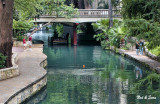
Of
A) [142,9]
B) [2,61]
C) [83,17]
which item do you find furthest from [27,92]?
[83,17]

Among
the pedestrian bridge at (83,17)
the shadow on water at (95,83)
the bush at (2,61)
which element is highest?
the pedestrian bridge at (83,17)

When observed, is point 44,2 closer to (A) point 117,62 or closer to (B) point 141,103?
(A) point 117,62

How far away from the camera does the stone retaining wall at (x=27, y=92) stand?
11.9 metres

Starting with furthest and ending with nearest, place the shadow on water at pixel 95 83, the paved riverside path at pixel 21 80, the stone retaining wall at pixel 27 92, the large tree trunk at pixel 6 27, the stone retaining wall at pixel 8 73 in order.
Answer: the large tree trunk at pixel 6 27 < the stone retaining wall at pixel 8 73 < the shadow on water at pixel 95 83 < the paved riverside path at pixel 21 80 < the stone retaining wall at pixel 27 92

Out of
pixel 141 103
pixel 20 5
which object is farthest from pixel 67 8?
pixel 141 103

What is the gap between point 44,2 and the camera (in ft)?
124

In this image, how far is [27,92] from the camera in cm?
1348

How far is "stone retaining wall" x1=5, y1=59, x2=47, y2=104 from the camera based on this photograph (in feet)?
38.9

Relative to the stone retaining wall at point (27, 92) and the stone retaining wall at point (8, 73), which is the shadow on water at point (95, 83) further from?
the stone retaining wall at point (8, 73)

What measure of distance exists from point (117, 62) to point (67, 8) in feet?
47.5

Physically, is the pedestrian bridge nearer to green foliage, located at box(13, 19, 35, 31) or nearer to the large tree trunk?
green foliage, located at box(13, 19, 35, 31)

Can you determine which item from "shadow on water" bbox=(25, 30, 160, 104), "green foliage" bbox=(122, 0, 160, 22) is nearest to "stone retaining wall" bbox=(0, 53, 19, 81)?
"shadow on water" bbox=(25, 30, 160, 104)

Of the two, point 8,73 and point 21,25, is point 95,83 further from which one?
point 21,25

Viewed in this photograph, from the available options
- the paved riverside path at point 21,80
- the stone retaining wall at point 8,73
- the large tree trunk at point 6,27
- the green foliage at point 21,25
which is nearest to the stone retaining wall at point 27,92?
the paved riverside path at point 21,80
